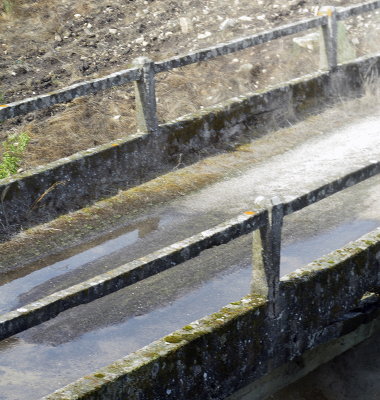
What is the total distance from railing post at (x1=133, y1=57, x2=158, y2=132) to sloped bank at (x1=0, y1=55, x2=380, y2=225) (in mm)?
135

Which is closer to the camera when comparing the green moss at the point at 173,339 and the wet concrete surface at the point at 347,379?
the green moss at the point at 173,339

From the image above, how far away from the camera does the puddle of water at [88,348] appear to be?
369 cm

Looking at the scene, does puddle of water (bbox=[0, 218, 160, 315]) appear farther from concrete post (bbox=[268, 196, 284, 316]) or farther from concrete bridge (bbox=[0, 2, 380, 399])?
concrete post (bbox=[268, 196, 284, 316])

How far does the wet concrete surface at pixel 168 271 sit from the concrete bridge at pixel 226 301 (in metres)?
0.02

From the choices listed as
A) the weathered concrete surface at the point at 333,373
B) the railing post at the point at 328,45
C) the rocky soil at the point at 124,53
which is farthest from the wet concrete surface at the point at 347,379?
the railing post at the point at 328,45

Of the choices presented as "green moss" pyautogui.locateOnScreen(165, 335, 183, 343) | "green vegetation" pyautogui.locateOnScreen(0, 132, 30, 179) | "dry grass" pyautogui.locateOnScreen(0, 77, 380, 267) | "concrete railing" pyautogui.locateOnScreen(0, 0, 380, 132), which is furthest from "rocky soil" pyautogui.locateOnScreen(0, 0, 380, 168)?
"green moss" pyautogui.locateOnScreen(165, 335, 183, 343)

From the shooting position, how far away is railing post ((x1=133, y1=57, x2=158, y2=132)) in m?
6.31

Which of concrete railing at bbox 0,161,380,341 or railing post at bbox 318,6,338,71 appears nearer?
concrete railing at bbox 0,161,380,341

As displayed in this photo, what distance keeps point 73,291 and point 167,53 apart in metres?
8.68

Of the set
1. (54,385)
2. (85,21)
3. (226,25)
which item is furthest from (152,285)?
(85,21)

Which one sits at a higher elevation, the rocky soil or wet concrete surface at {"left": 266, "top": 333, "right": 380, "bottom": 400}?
the rocky soil

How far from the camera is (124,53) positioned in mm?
11016

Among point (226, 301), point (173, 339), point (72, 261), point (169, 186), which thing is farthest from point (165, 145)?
point (173, 339)

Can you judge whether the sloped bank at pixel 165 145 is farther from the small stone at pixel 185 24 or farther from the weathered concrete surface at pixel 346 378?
the small stone at pixel 185 24
